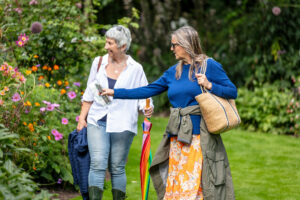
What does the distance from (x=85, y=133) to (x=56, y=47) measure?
244 cm

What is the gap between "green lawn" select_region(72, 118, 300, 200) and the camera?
212 inches

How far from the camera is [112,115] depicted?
410 centimetres

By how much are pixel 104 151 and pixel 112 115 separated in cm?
30

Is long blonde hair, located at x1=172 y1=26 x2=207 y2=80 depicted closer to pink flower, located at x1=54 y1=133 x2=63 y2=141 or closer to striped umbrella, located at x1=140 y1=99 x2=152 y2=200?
striped umbrella, located at x1=140 y1=99 x2=152 y2=200

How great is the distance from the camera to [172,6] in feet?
42.4

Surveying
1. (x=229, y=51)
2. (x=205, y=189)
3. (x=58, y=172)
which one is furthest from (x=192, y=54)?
(x=229, y=51)

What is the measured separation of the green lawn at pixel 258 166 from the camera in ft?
17.6

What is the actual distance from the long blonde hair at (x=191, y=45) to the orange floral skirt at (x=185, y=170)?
20.6 inches

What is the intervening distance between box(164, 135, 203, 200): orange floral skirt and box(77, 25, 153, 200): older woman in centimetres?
49

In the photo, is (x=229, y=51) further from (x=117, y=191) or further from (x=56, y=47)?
(x=117, y=191)

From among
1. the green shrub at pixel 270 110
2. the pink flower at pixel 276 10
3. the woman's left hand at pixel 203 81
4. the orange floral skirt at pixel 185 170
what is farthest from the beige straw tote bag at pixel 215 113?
the pink flower at pixel 276 10

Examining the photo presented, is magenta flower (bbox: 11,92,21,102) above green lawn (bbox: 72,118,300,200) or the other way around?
above

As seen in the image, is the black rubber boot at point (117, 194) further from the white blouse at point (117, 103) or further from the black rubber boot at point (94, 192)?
the white blouse at point (117, 103)

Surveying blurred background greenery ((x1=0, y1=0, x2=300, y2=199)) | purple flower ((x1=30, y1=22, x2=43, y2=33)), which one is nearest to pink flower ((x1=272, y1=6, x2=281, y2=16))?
blurred background greenery ((x1=0, y1=0, x2=300, y2=199))
